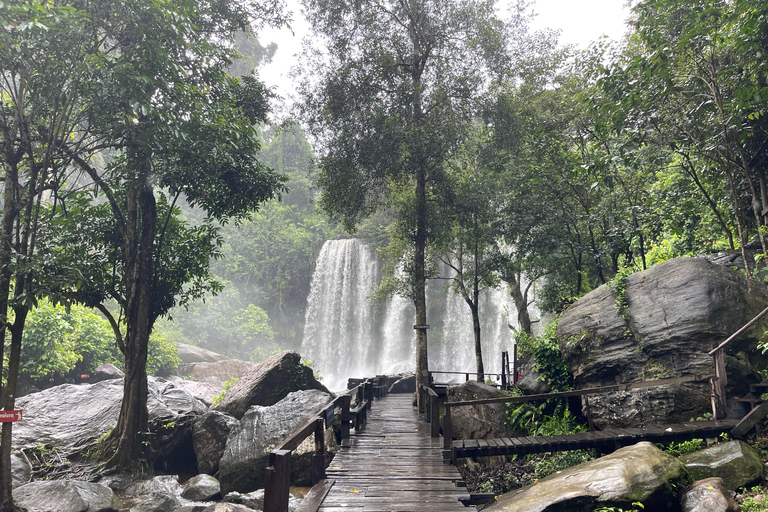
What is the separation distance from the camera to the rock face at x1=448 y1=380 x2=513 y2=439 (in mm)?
10430

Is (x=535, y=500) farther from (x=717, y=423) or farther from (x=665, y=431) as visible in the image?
Answer: (x=717, y=423)

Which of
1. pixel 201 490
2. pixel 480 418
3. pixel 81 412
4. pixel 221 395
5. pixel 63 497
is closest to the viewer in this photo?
pixel 63 497

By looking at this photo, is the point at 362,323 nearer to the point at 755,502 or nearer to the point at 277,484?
the point at 755,502

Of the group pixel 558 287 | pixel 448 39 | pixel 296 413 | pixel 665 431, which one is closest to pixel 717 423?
pixel 665 431

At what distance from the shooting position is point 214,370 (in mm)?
28938

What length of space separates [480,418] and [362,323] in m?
26.4

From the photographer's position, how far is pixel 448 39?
15.0m

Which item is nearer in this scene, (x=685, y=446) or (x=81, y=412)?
(x=685, y=446)

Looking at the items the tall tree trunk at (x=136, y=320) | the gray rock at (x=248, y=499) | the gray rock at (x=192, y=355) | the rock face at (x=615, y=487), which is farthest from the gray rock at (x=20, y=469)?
the gray rock at (x=192, y=355)

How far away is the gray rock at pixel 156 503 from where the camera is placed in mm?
8242

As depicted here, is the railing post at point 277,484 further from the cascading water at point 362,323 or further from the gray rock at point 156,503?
the cascading water at point 362,323

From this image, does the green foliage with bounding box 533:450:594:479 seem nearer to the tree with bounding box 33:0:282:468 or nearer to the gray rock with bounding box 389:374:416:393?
the tree with bounding box 33:0:282:468

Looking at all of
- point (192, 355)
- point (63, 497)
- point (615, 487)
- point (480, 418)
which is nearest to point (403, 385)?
point (480, 418)

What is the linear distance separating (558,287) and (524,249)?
118 inches
